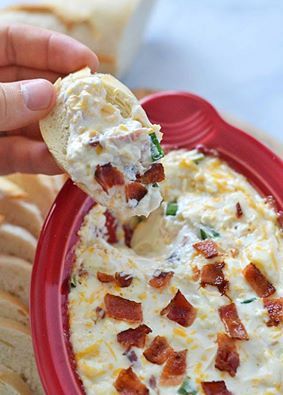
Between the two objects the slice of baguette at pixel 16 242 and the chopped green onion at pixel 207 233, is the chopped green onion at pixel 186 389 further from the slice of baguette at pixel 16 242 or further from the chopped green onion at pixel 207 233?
the slice of baguette at pixel 16 242

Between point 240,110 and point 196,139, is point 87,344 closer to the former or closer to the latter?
point 196,139

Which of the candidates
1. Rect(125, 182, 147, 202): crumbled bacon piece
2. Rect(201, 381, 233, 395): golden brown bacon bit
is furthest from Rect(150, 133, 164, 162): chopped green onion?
Rect(201, 381, 233, 395): golden brown bacon bit

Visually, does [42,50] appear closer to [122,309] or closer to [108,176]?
[108,176]

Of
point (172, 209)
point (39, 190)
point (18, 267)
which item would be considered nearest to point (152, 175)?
point (172, 209)

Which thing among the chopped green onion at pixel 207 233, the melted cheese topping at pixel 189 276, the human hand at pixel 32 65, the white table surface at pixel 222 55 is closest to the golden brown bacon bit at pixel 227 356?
the melted cheese topping at pixel 189 276

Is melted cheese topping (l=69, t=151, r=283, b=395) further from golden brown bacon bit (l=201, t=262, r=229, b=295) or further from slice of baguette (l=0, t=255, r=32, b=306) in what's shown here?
slice of baguette (l=0, t=255, r=32, b=306)

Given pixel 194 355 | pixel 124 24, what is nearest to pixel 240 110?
pixel 124 24
